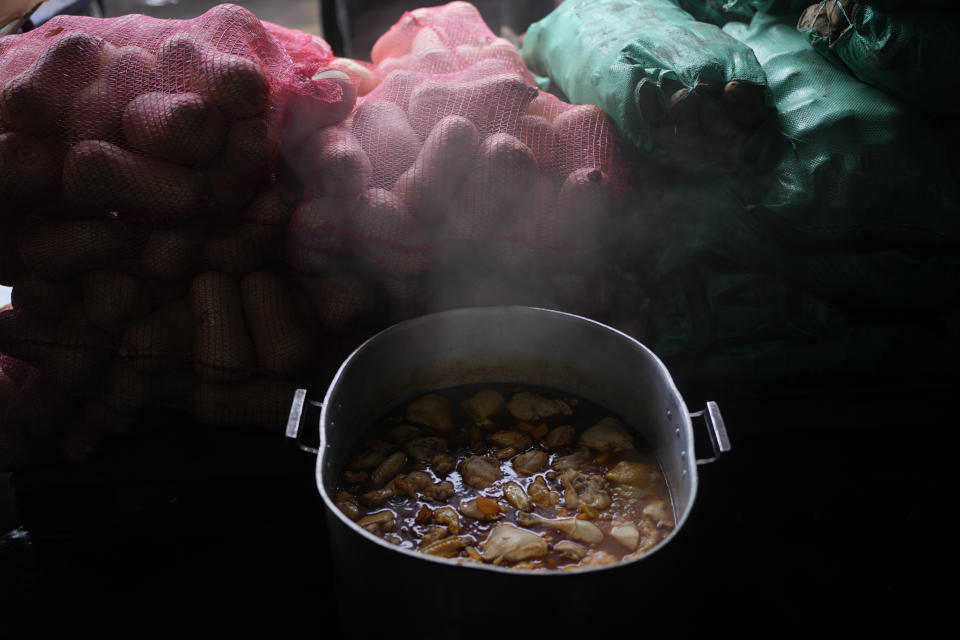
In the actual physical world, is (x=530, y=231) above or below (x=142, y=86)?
below

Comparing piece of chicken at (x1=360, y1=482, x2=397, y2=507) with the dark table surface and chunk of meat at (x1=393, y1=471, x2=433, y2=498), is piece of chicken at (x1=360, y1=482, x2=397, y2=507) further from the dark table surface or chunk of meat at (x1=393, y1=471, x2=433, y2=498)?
the dark table surface

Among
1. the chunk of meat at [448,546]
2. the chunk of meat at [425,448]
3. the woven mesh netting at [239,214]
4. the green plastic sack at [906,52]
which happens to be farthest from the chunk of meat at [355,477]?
the green plastic sack at [906,52]

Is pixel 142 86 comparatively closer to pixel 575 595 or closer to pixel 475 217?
pixel 475 217

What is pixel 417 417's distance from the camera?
5.29 ft

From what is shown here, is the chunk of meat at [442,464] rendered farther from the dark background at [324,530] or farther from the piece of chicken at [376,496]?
the dark background at [324,530]

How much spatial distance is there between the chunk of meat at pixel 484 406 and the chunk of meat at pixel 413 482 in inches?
8.5

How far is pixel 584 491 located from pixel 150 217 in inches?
47.2

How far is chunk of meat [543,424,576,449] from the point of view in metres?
1.56

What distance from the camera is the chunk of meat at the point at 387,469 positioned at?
1.44 meters

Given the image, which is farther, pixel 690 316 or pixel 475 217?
pixel 690 316

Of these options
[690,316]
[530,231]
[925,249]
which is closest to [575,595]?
[530,231]

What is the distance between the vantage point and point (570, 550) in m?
1.27

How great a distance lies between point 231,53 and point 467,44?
88 centimetres

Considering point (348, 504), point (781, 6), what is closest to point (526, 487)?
point (348, 504)
